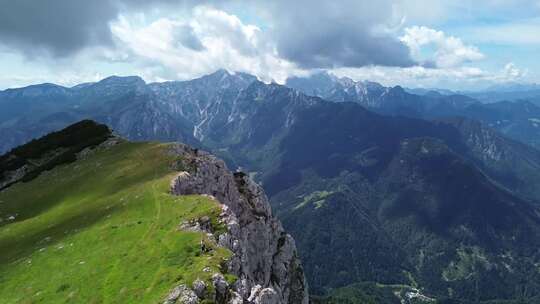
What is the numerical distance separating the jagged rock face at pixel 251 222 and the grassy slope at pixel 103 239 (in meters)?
4.90

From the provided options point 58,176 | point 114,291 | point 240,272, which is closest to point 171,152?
point 58,176

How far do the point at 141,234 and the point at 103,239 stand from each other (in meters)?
5.18

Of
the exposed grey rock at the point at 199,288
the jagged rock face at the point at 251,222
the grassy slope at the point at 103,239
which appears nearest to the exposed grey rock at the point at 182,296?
the exposed grey rock at the point at 199,288

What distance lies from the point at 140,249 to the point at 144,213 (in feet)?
44.0

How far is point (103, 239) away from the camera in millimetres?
62656

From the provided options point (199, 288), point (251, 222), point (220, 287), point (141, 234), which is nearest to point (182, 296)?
point (199, 288)

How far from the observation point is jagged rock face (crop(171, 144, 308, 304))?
8738 cm

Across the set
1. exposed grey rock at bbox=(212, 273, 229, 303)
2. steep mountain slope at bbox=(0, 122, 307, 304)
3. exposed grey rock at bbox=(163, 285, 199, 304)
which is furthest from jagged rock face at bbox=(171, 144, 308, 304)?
exposed grey rock at bbox=(163, 285, 199, 304)

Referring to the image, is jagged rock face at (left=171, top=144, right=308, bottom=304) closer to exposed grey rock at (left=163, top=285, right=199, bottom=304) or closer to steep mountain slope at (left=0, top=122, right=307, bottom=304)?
steep mountain slope at (left=0, top=122, right=307, bottom=304)

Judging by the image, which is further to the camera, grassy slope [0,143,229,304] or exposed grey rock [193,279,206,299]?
grassy slope [0,143,229,304]

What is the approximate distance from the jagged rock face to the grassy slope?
193 inches

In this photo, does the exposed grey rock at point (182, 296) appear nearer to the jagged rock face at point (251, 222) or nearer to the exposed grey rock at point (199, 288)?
the exposed grey rock at point (199, 288)

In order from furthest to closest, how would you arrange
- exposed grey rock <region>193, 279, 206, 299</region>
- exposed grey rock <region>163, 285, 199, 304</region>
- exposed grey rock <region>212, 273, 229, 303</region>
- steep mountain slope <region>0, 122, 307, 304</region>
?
steep mountain slope <region>0, 122, 307, 304</region> → exposed grey rock <region>212, 273, 229, 303</region> → exposed grey rock <region>193, 279, 206, 299</region> → exposed grey rock <region>163, 285, 199, 304</region>

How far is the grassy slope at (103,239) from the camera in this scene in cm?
5019
